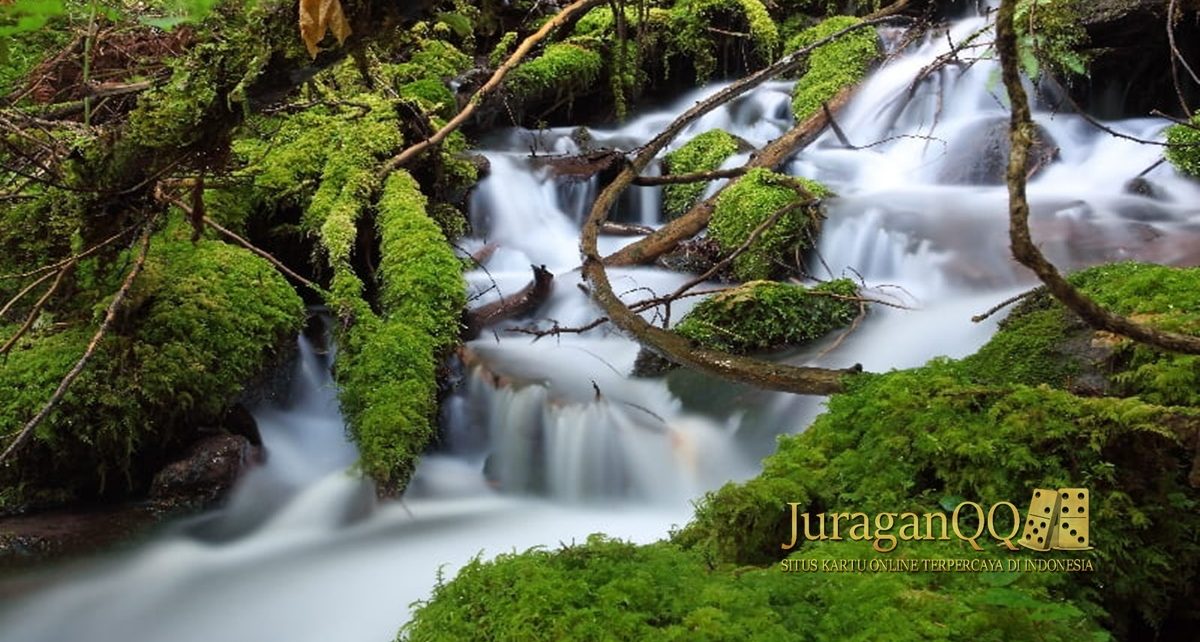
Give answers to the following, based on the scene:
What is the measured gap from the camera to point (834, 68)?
29.9 ft

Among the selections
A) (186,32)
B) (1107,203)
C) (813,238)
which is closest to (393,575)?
(813,238)

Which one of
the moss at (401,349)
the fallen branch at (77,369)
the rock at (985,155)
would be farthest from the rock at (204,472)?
the rock at (985,155)

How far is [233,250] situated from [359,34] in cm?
276

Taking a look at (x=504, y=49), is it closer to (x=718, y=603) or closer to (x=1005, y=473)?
(x=1005, y=473)

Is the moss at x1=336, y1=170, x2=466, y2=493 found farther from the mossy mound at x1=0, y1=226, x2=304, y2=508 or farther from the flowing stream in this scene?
the mossy mound at x1=0, y1=226, x2=304, y2=508

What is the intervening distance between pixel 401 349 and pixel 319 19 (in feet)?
7.33

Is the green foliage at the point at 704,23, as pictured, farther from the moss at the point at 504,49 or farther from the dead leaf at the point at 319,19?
the dead leaf at the point at 319,19

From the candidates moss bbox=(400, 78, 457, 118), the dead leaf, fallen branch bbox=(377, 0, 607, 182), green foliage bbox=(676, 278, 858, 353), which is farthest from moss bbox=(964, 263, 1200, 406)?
moss bbox=(400, 78, 457, 118)

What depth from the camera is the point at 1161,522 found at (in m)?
1.87

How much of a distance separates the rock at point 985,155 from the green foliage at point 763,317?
316 cm

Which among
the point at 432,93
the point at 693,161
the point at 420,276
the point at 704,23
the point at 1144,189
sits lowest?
the point at 420,276

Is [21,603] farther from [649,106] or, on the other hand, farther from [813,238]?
[649,106]

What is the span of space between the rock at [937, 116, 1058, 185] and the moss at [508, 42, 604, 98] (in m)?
4.46

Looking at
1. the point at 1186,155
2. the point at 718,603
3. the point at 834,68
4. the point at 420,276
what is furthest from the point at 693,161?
the point at 718,603
